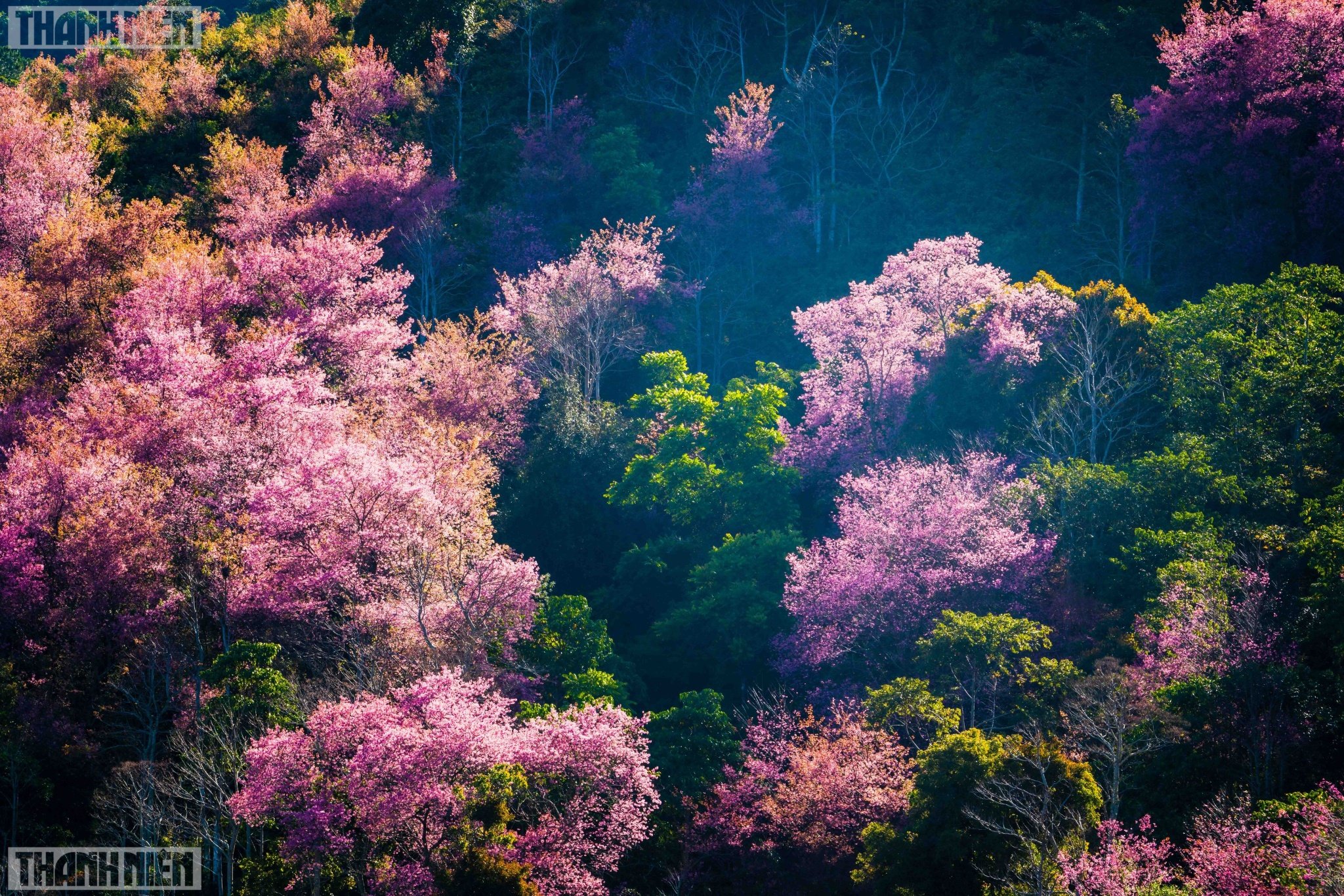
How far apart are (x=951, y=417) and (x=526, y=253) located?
21.7 metres

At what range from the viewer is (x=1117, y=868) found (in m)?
21.4

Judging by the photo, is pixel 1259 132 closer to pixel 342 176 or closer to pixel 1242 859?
pixel 1242 859

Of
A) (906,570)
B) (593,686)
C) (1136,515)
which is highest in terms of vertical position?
(1136,515)

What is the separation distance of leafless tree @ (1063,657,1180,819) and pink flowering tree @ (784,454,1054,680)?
16.9 ft

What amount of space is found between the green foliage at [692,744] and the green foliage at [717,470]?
9.61m

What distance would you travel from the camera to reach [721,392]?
52.0 m

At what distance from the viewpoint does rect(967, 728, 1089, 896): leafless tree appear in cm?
2291

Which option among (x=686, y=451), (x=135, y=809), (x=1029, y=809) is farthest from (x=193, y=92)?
(x=1029, y=809)

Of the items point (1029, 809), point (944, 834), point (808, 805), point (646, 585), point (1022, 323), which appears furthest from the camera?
point (646, 585)

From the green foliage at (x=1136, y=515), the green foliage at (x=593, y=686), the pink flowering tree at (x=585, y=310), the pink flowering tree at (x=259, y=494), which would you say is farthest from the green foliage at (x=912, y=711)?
the pink flowering tree at (x=585, y=310)

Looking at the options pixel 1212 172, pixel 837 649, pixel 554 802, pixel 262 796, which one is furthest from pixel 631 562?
pixel 1212 172

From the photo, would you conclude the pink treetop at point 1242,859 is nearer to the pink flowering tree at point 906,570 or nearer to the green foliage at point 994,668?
the green foliage at point 994,668

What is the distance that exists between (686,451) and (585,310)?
864 centimetres

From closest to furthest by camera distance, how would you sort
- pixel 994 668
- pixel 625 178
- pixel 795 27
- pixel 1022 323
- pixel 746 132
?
pixel 994 668 → pixel 1022 323 → pixel 625 178 → pixel 746 132 → pixel 795 27
